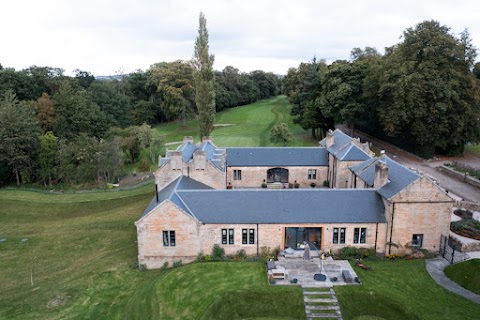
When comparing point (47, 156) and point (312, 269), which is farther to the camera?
point (47, 156)

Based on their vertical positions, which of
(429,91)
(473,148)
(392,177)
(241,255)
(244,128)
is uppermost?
(429,91)

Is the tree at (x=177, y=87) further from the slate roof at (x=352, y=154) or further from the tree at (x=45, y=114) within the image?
the slate roof at (x=352, y=154)

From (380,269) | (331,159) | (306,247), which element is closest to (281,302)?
(306,247)

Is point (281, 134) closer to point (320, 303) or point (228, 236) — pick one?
point (228, 236)

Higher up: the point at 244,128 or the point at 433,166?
the point at 244,128

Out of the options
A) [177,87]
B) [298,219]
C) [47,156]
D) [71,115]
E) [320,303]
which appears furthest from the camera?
[177,87]

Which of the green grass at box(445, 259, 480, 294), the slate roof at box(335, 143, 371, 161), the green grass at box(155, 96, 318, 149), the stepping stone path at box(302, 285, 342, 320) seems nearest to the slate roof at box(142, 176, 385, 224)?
the stepping stone path at box(302, 285, 342, 320)

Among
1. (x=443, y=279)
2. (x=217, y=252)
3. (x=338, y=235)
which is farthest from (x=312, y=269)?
(x=443, y=279)
